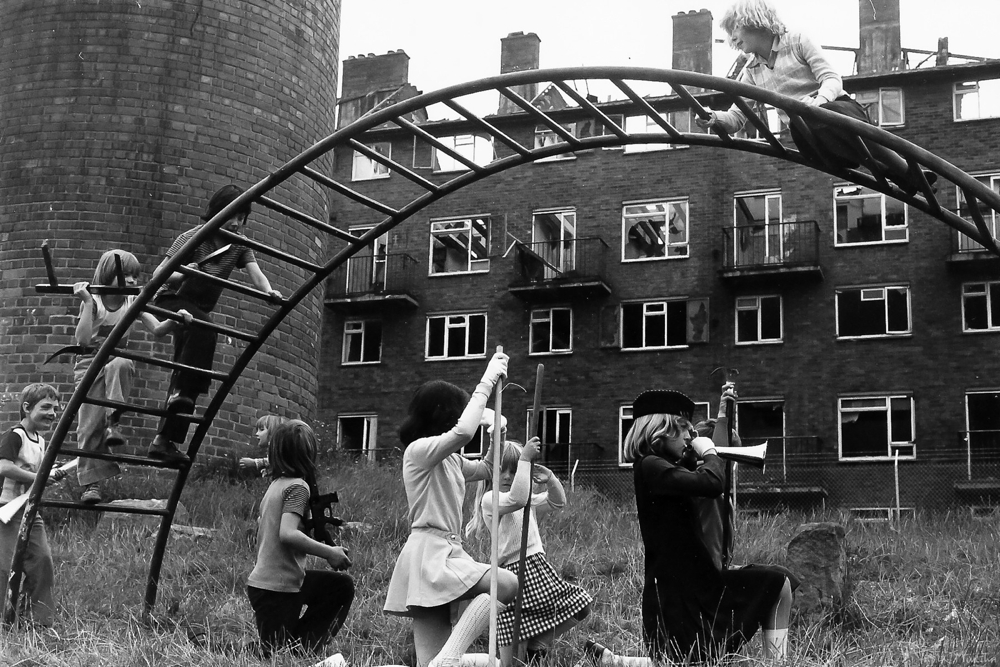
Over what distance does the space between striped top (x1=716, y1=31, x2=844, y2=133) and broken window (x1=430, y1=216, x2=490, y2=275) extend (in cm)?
3124

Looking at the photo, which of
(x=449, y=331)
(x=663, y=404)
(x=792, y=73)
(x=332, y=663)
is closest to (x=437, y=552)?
(x=332, y=663)

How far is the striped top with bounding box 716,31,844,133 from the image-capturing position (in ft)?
24.6

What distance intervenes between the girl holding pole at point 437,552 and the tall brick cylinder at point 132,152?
42.5ft

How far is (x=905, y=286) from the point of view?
34.7 metres

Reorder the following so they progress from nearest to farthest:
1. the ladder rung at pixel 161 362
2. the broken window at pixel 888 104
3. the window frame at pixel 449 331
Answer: the ladder rung at pixel 161 362, the broken window at pixel 888 104, the window frame at pixel 449 331

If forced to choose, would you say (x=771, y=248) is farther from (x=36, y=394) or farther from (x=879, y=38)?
(x=36, y=394)

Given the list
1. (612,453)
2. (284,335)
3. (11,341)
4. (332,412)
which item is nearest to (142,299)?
(11,341)

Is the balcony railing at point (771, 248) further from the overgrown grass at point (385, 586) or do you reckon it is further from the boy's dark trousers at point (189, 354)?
the boy's dark trousers at point (189, 354)

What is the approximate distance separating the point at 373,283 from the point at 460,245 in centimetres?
281

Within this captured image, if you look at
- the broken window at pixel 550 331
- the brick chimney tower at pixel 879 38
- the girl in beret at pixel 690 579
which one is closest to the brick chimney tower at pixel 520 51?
the broken window at pixel 550 331

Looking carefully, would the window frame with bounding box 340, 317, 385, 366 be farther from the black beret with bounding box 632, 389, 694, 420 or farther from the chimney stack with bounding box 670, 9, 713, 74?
the black beret with bounding box 632, 389, 694, 420

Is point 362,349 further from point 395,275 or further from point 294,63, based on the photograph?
point 294,63

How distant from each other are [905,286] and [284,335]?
749 inches

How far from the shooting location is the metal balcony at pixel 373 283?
128 ft
